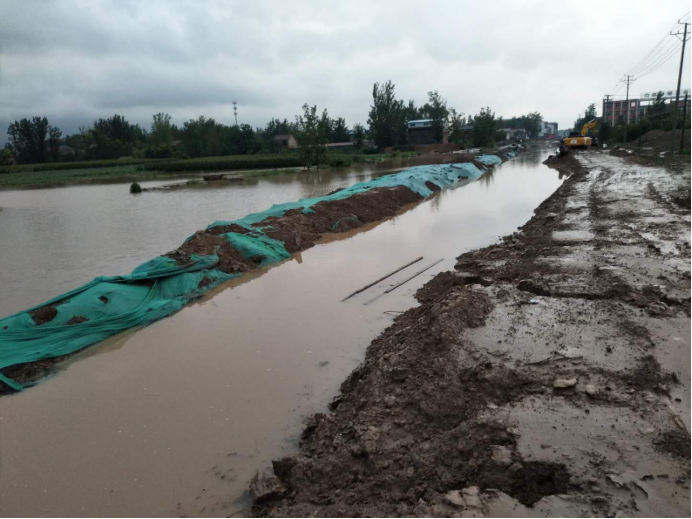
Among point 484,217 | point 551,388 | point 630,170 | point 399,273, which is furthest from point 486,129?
point 551,388

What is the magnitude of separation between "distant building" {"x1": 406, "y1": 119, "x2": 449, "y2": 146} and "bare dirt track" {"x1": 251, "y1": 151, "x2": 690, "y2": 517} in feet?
225

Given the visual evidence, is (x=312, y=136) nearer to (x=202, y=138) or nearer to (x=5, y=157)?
(x=202, y=138)

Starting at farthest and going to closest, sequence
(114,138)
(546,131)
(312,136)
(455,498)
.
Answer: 1. (546,131)
2. (114,138)
3. (312,136)
4. (455,498)

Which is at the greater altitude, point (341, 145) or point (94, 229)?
point (341, 145)

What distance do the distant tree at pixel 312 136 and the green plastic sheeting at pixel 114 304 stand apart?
31.8 meters

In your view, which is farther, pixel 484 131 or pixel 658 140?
pixel 484 131

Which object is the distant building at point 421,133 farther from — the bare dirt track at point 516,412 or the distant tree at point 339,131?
the bare dirt track at point 516,412

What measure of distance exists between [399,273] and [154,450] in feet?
18.0

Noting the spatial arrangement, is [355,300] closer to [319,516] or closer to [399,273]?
[399,273]

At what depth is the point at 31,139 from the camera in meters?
80.2

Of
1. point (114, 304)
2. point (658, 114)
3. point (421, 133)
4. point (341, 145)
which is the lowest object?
point (114, 304)

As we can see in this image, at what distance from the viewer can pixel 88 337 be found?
618cm

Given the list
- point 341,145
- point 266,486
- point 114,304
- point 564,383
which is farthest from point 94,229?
point 341,145

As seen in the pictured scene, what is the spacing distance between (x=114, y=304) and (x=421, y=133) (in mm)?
71621
